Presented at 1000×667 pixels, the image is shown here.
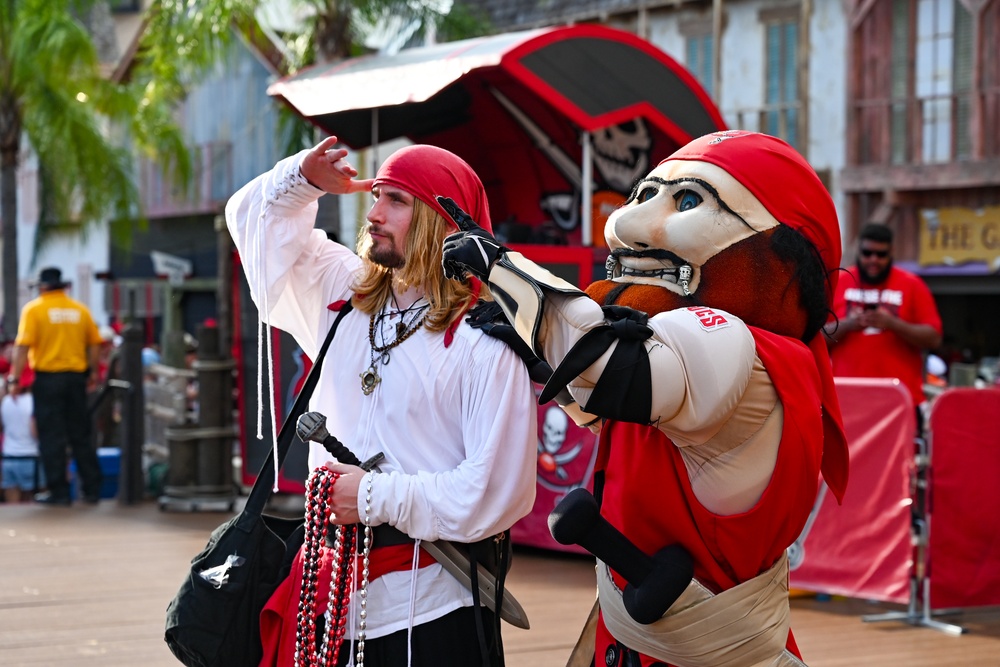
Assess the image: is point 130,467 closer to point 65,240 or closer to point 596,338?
point 596,338

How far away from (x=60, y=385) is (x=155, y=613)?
13.5 feet

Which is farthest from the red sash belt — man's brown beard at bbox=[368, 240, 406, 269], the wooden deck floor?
the wooden deck floor

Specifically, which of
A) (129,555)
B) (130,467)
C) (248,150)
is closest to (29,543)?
(129,555)

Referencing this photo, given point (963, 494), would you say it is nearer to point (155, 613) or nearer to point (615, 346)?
point (155, 613)

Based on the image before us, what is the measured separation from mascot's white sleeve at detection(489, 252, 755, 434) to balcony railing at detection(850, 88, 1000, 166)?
1380 cm

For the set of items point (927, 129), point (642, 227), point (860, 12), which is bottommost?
point (642, 227)

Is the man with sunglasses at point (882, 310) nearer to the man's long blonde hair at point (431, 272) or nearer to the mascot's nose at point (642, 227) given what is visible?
the man's long blonde hair at point (431, 272)

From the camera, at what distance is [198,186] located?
26.3m

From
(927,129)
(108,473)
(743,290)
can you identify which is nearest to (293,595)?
(743,290)

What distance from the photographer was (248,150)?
988 inches

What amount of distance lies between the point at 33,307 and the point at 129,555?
287 centimetres

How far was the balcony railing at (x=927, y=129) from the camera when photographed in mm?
15016

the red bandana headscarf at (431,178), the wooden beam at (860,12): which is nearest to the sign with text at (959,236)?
the wooden beam at (860,12)

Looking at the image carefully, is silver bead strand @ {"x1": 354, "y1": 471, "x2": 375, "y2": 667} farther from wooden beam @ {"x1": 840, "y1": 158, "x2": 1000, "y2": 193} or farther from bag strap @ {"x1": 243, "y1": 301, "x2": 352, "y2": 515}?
wooden beam @ {"x1": 840, "y1": 158, "x2": 1000, "y2": 193}
